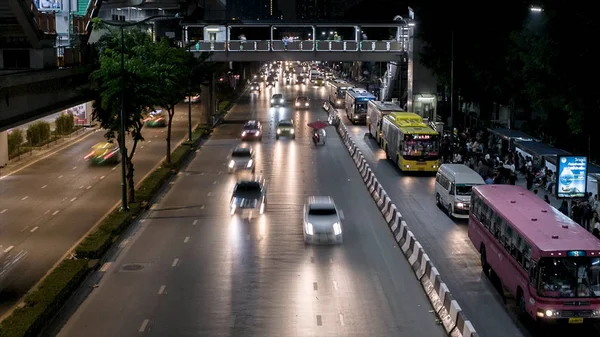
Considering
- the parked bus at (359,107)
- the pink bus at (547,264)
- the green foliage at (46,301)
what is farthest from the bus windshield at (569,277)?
→ the parked bus at (359,107)

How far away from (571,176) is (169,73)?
28.1 meters

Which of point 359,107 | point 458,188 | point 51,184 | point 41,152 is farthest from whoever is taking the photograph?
point 359,107

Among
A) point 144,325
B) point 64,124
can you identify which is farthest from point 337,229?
point 64,124

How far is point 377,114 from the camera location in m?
66.8

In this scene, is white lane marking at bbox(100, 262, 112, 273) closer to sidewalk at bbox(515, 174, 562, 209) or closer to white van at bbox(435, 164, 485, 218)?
white van at bbox(435, 164, 485, 218)

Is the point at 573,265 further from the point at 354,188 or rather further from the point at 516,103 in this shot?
the point at 516,103

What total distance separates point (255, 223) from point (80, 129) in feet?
138

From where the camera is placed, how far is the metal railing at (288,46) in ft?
267

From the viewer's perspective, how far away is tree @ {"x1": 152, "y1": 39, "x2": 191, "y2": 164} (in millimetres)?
51616

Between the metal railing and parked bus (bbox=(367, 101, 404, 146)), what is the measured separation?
11119mm

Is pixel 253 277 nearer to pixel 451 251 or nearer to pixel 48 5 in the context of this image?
pixel 451 251

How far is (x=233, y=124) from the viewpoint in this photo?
8631cm

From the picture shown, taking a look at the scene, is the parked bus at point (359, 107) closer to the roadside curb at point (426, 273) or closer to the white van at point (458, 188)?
the roadside curb at point (426, 273)

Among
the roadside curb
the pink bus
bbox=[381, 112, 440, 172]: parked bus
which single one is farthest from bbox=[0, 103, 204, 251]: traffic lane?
the pink bus
